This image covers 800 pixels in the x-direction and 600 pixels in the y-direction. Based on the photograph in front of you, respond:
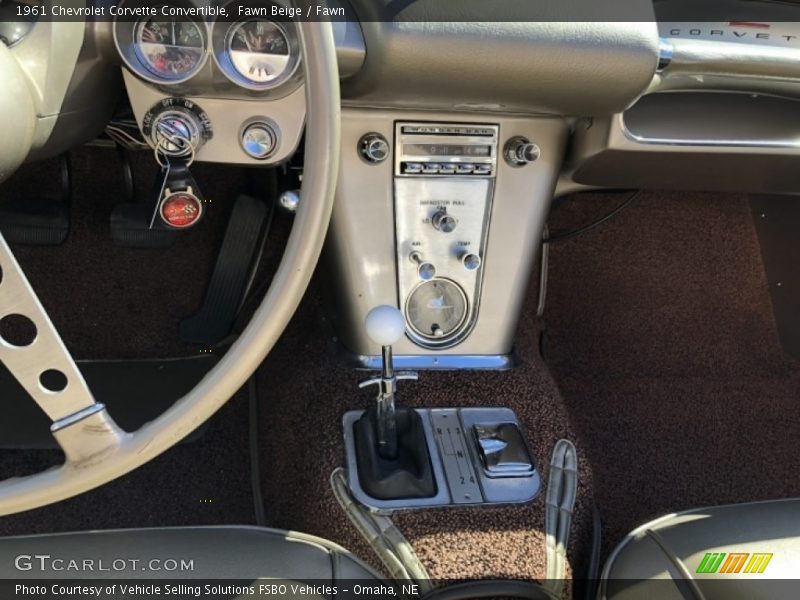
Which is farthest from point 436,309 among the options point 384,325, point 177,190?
point 177,190

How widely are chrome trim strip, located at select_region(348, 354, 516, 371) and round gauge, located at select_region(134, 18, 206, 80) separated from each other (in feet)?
1.82

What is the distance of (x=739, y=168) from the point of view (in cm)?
123

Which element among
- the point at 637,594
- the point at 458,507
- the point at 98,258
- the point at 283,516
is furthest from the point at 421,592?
the point at 98,258

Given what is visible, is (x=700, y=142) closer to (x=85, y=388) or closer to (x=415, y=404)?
(x=415, y=404)

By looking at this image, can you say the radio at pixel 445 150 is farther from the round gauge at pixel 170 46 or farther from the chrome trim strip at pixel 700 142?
the round gauge at pixel 170 46

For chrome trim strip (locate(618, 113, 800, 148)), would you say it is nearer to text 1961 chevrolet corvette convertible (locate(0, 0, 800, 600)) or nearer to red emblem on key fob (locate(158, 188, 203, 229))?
text 1961 chevrolet corvette convertible (locate(0, 0, 800, 600))

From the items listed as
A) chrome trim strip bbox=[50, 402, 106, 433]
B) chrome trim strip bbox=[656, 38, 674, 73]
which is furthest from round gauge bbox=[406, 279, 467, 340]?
chrome trim strip bbox=[50, 402, 106, 433]

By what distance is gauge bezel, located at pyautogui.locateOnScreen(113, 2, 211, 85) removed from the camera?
0.78 metres

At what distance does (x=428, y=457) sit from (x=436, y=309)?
0.26 metres

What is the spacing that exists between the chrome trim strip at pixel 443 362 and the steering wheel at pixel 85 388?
0.56 metres

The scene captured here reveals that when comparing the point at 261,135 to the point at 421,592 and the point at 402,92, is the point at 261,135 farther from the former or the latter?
the point at 421,592

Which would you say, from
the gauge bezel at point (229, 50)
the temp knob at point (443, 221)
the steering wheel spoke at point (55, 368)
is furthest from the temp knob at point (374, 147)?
the steering wheel spoke at point (55, 368)

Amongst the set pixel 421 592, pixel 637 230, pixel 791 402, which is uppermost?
pixel 637 230

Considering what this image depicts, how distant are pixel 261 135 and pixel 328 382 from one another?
0.44 meters
